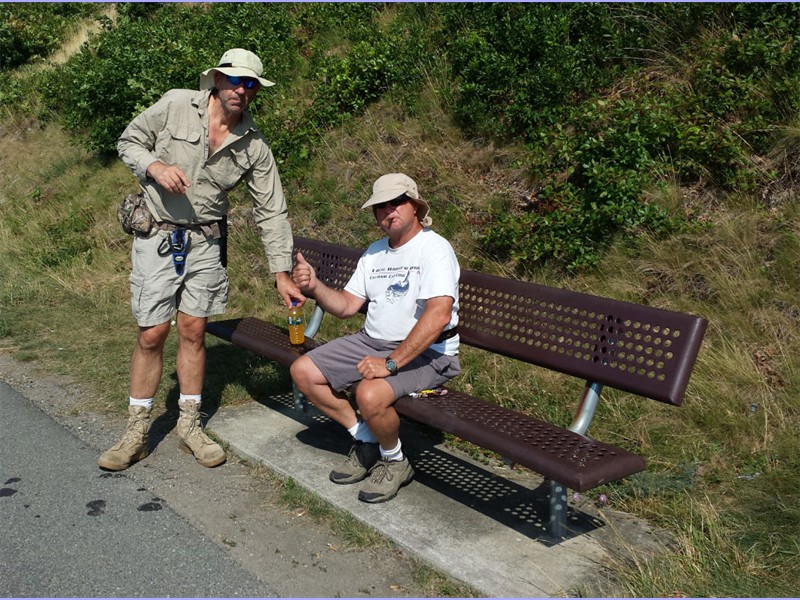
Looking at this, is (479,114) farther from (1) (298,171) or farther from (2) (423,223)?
(2) (423,223)

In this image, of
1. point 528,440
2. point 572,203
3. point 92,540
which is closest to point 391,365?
point 528,440

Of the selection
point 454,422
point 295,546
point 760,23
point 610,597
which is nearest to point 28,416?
point 295,546

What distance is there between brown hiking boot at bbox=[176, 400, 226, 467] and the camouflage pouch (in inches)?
37.0

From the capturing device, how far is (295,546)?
12.1 feet

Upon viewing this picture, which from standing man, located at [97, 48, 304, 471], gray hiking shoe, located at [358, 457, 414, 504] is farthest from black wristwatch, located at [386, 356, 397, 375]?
standing man, located at [97, 48, 304, 471]

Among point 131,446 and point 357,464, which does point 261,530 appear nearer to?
point 357,464

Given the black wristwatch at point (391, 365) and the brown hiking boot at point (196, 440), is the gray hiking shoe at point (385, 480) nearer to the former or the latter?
the black wristwatch at point (391, 365)

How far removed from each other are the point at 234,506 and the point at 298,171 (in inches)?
184

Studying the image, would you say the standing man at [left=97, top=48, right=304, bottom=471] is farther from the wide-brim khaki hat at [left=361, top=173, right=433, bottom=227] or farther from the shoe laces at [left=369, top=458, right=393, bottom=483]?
the shoe laces at [left=369, top=458, right=393, bottom=483]

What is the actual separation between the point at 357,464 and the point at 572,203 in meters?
2.60

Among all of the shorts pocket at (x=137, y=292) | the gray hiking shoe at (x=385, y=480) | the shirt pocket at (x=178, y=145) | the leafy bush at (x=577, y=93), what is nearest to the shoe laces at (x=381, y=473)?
the gray hiking shoe at (x=385, y=480)

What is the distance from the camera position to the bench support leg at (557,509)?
3.66 meters

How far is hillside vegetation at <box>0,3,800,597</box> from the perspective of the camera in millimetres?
4145

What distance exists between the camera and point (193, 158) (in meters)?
4.43
